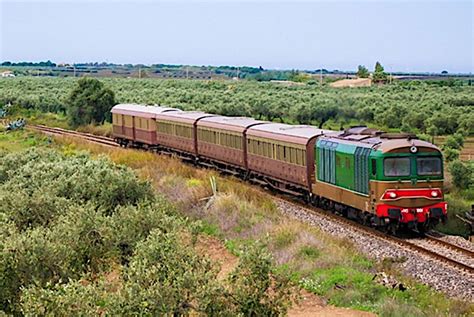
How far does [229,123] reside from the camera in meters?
38.6

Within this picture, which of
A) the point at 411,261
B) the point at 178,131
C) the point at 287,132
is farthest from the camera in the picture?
the point at 178,131

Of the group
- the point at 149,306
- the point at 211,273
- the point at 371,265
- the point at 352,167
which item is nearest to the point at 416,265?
the point at 371,265

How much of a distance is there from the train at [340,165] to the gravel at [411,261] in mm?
796

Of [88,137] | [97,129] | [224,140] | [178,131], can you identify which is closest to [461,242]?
[224,140]

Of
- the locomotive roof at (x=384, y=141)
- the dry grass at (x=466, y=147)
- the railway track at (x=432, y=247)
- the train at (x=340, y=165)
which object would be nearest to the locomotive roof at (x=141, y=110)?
the train at (x=340, y=165)

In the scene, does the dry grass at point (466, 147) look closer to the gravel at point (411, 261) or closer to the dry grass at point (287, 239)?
the dry grass at point (287, 239)

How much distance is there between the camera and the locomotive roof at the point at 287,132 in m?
29.9

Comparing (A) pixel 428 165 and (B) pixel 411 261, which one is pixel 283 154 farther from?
(B) pixel 411 261

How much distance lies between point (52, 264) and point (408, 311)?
21.2 ft

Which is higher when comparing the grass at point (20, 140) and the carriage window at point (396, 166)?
the carriage window at point (396, 166)

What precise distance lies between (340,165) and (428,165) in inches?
120

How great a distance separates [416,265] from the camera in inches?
782

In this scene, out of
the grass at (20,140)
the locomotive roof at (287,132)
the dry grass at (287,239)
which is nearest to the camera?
the dry grass at (287,239)

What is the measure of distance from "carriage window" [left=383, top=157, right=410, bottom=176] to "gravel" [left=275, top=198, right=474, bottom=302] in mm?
1831
